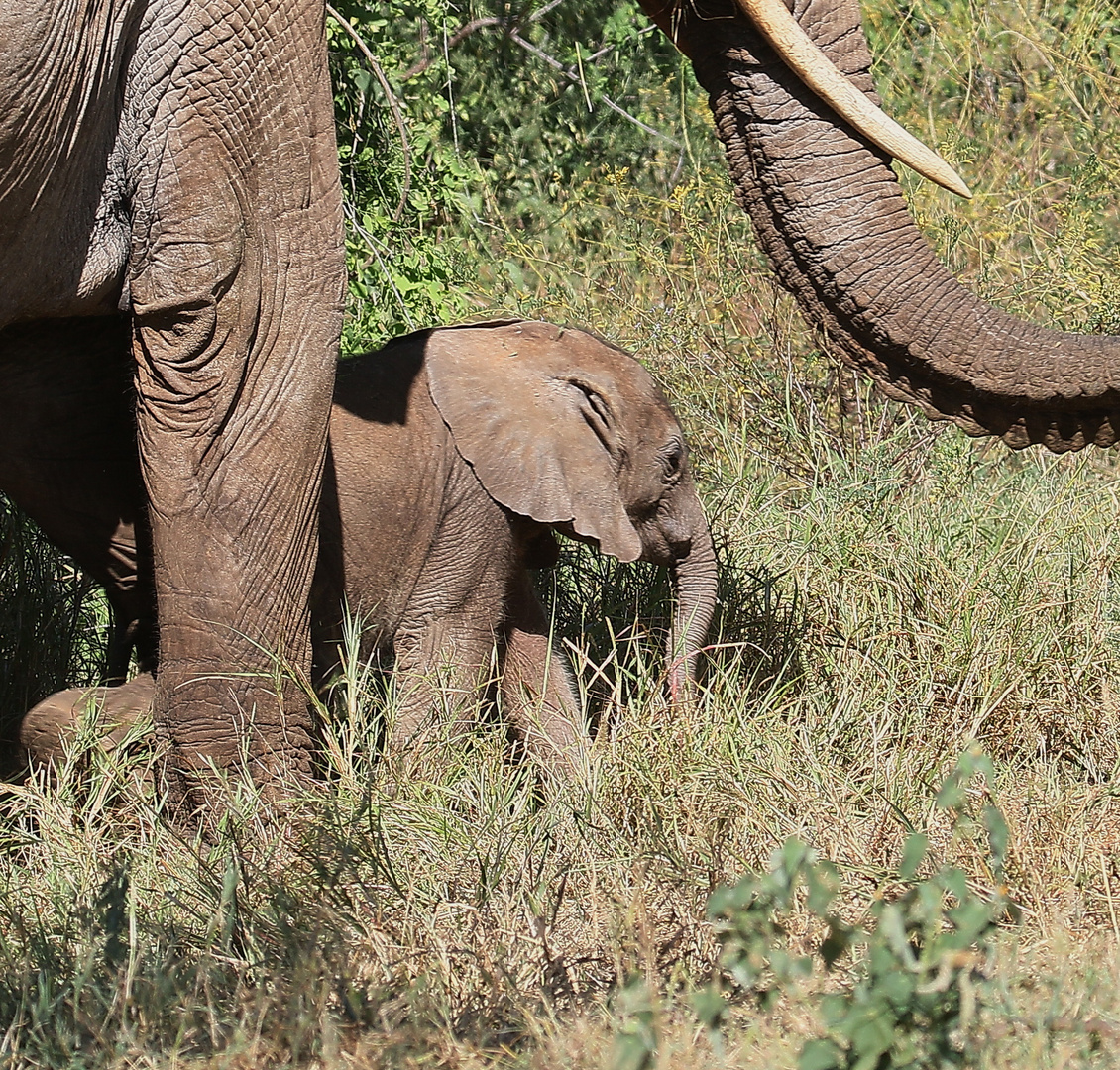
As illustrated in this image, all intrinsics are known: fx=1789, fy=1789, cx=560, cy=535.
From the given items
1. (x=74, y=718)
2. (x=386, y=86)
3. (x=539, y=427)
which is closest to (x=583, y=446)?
(x=539, y=427)

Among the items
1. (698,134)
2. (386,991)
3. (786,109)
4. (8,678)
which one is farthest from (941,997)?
(698,134)

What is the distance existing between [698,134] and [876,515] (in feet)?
10.2

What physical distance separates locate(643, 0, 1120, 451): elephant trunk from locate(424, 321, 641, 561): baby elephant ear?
693mm

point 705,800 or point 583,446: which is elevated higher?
point 583,446

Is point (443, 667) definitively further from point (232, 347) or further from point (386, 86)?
point (386, 86)

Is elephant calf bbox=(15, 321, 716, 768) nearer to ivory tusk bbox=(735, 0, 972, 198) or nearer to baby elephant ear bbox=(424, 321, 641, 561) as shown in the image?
baby elephant ear bbox=(424, 321, 641, 561)

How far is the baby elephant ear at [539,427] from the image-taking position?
398cm

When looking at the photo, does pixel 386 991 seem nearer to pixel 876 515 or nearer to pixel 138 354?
pixel 138 354

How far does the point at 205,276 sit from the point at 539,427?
3.49 feet

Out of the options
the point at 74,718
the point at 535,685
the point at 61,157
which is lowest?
the point at 74,718

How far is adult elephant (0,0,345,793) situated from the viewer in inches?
119

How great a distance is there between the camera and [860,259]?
11.4 ft

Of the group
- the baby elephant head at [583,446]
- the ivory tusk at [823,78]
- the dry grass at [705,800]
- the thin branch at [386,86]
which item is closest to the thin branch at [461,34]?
the dry grass at [705,800]

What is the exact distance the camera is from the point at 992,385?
3.53m
